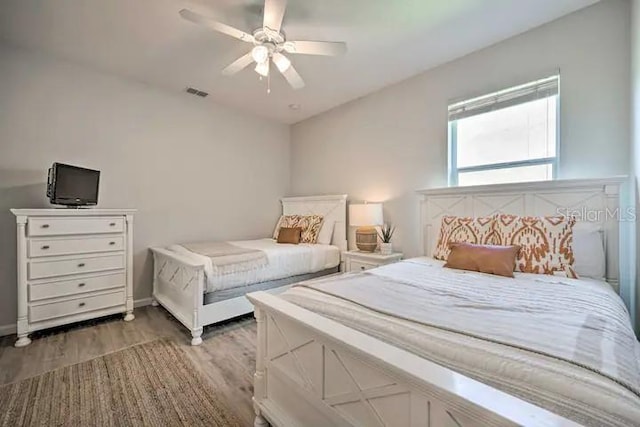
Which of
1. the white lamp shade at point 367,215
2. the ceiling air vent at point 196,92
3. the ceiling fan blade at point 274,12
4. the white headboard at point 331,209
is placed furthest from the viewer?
the white headboard at point 331,209

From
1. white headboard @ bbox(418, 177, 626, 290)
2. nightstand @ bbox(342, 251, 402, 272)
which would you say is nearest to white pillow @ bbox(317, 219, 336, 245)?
nightstand @ bbox(342, 251, 402, 272)

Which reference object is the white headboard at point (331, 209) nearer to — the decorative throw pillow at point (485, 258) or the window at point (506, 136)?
the window at point (506, 136)

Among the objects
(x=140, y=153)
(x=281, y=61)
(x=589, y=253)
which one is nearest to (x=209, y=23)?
(x=281, y=61)

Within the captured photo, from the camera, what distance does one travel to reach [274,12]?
75.4 inches

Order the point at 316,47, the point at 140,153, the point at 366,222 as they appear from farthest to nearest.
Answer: the point at 140,153
the point at 366,222
the point at 316,47

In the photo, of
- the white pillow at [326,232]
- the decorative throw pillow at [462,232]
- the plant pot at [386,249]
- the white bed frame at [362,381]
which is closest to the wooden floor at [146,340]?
the white bed frame at [362,381]

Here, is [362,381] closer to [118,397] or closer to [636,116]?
[118,397]

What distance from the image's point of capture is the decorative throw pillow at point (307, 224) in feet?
13.1

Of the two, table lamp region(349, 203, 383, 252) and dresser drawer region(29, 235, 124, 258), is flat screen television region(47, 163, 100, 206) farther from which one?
table lamp region(349, 203, 383, 252)

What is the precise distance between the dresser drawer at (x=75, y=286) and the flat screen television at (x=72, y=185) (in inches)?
29.0

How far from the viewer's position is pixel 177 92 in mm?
3758

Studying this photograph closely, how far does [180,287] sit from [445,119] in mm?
3240

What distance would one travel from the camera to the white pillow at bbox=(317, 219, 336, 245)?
158 inches

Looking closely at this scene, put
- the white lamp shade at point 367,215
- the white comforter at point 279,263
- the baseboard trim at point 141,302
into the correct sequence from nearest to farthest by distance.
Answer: the white comforter at point 279,263, the white lamp shade at point 367,215, the baseboard trim at point 141,302
